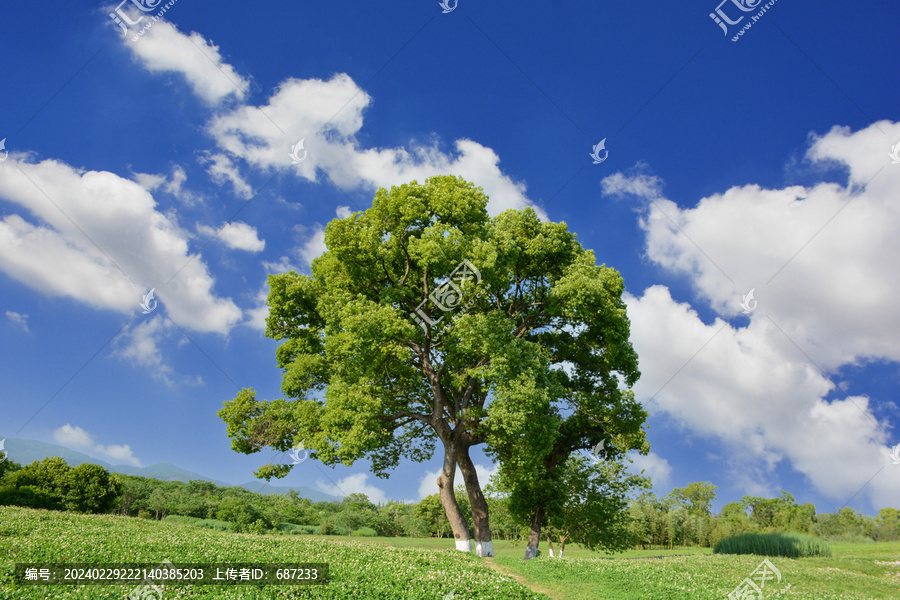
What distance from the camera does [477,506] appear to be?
20719 millimetres

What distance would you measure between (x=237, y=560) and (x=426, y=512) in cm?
6987

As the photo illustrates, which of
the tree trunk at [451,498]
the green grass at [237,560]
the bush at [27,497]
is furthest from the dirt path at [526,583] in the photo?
the bush at [27,497]

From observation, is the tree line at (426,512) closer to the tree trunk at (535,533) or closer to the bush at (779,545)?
the tree trunk at (535,533)

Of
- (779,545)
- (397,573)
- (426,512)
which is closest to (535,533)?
(397,573)

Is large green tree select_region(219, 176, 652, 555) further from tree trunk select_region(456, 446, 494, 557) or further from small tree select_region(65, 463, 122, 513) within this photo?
small tree select_region(65, 463, 122, 513)

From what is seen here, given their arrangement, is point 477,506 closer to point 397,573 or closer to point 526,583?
point 526,583

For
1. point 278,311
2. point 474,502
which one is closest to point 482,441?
point 474,502

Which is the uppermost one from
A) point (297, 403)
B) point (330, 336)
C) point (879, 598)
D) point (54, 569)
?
point (330, 336)

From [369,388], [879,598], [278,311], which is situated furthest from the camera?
[278,311]

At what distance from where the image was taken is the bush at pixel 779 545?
2691 cm

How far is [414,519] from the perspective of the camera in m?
77.3

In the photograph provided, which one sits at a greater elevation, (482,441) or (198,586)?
(482,441)

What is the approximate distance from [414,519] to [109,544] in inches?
2850

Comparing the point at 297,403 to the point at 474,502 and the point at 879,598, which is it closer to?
the point at 474,502
